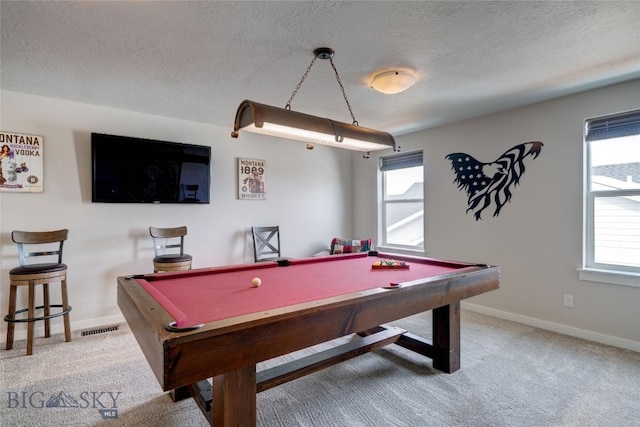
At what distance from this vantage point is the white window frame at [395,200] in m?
4.57

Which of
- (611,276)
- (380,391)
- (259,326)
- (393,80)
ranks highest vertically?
(393,80)

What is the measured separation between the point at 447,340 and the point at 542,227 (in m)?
1.83

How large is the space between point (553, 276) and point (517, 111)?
1.76m

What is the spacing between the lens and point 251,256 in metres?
4.36

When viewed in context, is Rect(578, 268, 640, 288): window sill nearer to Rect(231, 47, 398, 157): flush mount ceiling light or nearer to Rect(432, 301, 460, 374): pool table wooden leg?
Rect(432, 301, 460, 374): pool table wooden leg

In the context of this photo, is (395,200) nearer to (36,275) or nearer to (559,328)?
(559,328)

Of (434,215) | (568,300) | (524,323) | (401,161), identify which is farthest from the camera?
(401,161)

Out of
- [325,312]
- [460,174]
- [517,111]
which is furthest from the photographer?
[460,174]

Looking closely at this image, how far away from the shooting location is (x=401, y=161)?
189 inches

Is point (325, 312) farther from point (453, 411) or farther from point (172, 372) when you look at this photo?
point (453, 411)

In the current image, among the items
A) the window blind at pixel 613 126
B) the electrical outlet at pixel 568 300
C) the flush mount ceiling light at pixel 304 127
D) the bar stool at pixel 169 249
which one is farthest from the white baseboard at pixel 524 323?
the flush mount ceiling light at pixel 304 127

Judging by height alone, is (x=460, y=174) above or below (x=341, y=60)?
below

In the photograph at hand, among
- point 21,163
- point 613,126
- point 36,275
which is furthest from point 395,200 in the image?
point 21,163

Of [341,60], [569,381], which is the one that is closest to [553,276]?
[569,381]
